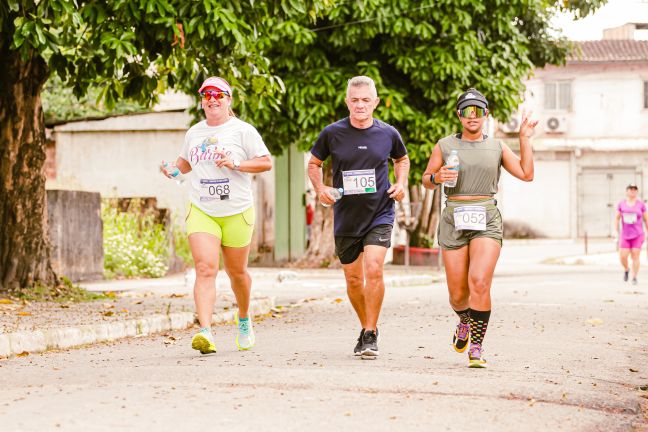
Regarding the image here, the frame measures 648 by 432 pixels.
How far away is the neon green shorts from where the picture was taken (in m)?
9.25

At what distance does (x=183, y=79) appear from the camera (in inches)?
601

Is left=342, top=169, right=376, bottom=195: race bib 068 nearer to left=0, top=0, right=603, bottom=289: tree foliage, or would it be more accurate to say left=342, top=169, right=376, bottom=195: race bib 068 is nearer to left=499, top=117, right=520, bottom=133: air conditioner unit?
left=0, top=0, right=603, bottom=289: tree foliage

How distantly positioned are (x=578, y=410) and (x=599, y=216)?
148 ft

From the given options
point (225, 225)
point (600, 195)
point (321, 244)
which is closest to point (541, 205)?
point (600, 195)

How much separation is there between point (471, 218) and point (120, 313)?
206 inches

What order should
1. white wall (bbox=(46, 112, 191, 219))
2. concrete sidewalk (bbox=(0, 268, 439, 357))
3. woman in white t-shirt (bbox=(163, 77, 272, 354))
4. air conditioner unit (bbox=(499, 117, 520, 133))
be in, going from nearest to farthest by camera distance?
woman in white t-shirt (bbox=(163, 77, 272, 354))
concrete sidewalk (bbox=(0, 268, 439, 357))
white wall (bbox=(46, 112, 191, 219))
air conditioner unit (bbox=(499, 117, 520, 133))

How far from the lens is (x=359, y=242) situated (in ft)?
30.3

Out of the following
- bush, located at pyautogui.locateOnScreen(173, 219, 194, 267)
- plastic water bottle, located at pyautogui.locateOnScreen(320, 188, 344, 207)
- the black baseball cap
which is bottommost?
bush, located at pyautogui.locateOnScreen(173, 219, 194, 267)

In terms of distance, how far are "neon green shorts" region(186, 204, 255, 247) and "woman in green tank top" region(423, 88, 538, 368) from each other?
149 cm

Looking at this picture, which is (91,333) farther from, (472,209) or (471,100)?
(471,100)

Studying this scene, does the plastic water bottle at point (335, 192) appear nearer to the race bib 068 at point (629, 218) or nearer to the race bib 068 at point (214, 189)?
the race bib 068 at point (214, 189)

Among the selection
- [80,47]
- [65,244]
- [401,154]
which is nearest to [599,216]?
[65,244]

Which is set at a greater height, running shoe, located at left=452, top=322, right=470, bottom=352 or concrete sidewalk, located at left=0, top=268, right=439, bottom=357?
running shoe, located at left=452, top=322, right=470, bottom=352

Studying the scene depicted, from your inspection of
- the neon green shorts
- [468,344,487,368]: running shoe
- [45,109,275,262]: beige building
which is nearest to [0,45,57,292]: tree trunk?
the neon green shorts
